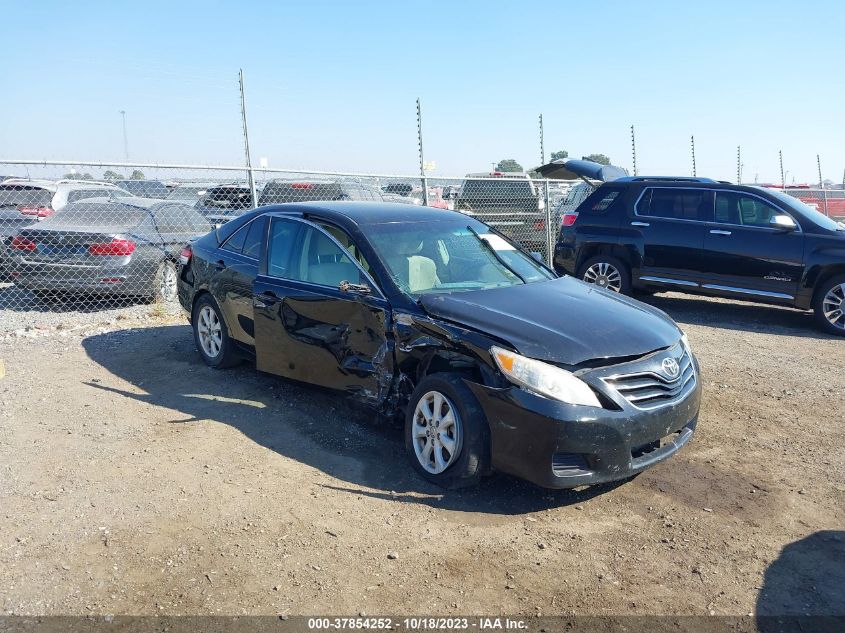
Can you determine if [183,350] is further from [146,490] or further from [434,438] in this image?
[434,438]

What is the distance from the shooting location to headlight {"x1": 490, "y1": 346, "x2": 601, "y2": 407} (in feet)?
13.0

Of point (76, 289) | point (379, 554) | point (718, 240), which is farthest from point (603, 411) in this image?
point (76, 289)

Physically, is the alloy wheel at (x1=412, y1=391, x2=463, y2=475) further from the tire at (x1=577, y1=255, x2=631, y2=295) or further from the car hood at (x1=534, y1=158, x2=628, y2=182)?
the car hood at (x1=534, y1=158, x2=628, y2=182)

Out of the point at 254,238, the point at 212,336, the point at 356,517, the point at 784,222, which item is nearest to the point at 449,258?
the point at 254,238

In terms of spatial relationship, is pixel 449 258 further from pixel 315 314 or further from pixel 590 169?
pixel 590 169

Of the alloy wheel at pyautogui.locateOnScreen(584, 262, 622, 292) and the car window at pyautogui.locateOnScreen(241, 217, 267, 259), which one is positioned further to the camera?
the alloy wheel at pyautogui.locateOnScreen(584, 262, 622, 292)

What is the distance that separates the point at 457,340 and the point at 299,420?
1794mm

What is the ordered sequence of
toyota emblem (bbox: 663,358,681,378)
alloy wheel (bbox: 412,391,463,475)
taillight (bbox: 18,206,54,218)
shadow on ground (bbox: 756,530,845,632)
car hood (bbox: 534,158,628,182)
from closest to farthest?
shadow on ground (bbox: 756,530,845,632)
alloy wheel (bbox: 412,391,463,475)
toyota emblem (bbox: 663,358,681,378)
taillight (bbox: 18,206,54,218)
car hood (bbox: 534,158,628,182)

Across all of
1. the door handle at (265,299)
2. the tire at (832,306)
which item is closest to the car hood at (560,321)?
the door handle at (265,299)

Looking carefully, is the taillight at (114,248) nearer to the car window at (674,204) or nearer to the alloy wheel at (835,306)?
the car window at (674,204)

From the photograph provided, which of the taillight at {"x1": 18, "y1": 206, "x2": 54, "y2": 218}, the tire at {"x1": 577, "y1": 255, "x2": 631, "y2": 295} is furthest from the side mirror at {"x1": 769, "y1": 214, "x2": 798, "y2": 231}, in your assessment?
the taillight at {"x1": 18, "y1": 206, "x2": 54, "y2": 218}

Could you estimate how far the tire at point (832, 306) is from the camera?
8680 mm

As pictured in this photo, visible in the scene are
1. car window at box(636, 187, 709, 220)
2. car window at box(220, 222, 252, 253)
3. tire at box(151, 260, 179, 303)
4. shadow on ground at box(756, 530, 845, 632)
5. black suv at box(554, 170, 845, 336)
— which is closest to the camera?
shadow on ground at box(756, 530, 845, 632)

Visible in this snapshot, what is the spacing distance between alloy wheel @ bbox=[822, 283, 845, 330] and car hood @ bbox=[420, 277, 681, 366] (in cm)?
475
